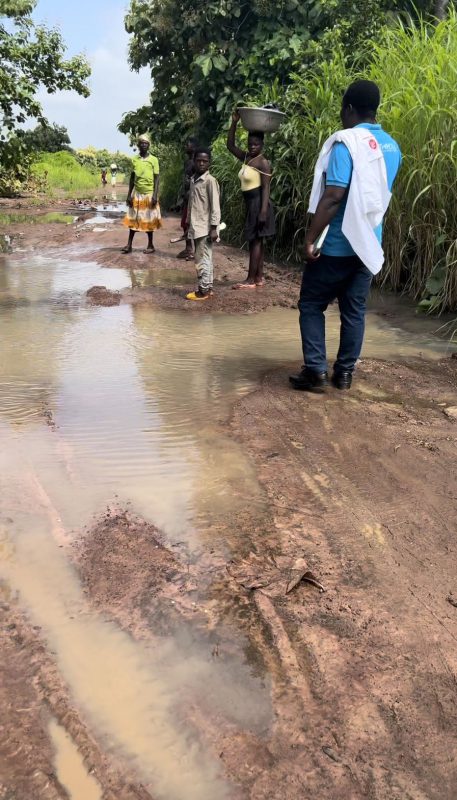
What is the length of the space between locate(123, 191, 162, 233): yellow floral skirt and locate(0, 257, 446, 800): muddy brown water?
327 cm

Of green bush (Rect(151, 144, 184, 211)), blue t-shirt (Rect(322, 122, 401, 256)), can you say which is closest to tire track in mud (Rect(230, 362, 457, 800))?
blue t-shirt (Rect(322, 122, 401, 256))

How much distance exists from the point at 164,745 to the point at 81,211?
17.2 metres

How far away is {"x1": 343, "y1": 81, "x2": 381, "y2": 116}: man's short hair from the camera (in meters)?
3.46

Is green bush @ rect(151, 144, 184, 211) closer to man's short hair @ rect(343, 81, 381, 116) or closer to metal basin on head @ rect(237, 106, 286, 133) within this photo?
metal basin on head @ rect(237, 106, 286, 133)

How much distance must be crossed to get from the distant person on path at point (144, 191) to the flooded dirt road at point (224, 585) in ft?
17.9

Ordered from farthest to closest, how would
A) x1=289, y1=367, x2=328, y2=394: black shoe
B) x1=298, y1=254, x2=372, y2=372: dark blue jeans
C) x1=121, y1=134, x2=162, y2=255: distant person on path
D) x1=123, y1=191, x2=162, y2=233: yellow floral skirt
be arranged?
1. x1=123, y1=191, x2=162, y2=233: yellow floral skirt
2. x1=121, y1=134, x2=162, y2=255: distant person on path
3. x1=289, y1=367, x2=328, y2=394: black shoe
4. x1=298, y1=254, x2=372, y2=372: dark blue jeans

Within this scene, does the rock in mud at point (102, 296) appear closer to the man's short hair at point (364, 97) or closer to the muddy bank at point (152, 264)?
the muddy bank at point (152, 264)

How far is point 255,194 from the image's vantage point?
275 inches

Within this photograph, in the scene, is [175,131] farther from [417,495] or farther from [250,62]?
[417,495]

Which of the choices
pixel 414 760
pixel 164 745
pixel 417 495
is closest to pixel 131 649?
pixel 164 745

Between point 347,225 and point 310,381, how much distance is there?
971mm

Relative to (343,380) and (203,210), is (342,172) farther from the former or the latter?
(203,210)

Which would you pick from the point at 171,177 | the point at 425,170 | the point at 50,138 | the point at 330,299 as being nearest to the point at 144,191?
the point at 425,170

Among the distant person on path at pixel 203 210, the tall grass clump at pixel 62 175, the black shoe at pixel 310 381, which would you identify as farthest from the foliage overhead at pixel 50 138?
the black shoe at pixel 310 381
